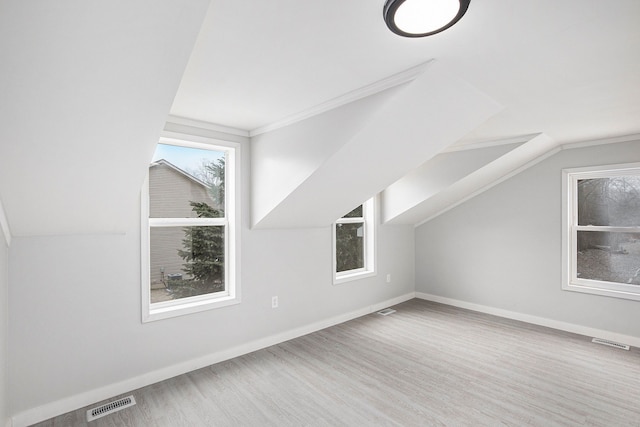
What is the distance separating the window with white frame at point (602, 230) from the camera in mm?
3604

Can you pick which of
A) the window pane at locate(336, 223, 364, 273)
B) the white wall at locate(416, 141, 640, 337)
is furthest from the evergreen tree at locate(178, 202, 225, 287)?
the white wall at locate(416, 141, 640, 337)

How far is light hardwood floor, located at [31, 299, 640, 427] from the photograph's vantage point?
A: 229 cm

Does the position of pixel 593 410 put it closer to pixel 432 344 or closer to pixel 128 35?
pixel 432 344

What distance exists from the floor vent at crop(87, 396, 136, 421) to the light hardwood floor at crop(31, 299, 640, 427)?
5 centimetres

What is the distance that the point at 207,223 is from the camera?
3166mm

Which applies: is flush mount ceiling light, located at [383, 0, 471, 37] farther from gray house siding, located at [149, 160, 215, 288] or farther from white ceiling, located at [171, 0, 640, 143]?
gray house siding, located at [149, 160, 215, 288]

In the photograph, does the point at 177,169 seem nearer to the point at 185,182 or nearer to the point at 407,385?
the point at 185,182

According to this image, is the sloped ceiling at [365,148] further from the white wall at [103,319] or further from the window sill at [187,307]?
the window sill at [187,307]

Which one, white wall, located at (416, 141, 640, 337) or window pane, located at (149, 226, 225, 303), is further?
white wall, located at (416, 141, 640, 337)

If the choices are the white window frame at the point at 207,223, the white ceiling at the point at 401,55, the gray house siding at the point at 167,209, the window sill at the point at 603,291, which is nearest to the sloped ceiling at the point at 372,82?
the white ceiling at the point at 401,55

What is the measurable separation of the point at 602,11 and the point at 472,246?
3698 mm

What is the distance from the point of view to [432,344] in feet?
11.6

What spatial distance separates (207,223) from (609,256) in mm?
4390

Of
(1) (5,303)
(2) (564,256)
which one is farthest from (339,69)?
(2) (564,256)
